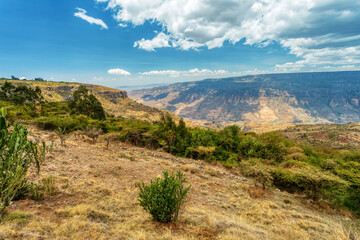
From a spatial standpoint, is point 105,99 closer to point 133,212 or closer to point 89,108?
point 89,108

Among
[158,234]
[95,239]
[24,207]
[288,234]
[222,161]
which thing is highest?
[24,207]

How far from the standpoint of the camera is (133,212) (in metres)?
7.59

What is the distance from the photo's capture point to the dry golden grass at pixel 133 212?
17.8 ft

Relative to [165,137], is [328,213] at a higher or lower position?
lower

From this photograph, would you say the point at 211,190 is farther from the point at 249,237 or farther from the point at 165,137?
the point at 165,137

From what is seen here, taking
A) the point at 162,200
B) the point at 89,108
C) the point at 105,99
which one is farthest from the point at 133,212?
the point at 105,99

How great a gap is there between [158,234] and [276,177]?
14572mm

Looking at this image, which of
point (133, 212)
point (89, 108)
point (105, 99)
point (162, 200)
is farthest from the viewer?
point (105, 99)

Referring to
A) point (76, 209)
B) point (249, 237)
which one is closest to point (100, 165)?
point (76, 209)

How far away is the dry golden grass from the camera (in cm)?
544

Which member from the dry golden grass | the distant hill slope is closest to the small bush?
the dry golden grass

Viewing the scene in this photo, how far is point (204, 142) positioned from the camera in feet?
82.2

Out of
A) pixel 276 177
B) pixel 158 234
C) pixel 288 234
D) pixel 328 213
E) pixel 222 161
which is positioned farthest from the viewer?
pixel 222 161

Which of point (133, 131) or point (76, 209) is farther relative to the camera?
point (133, 131)
